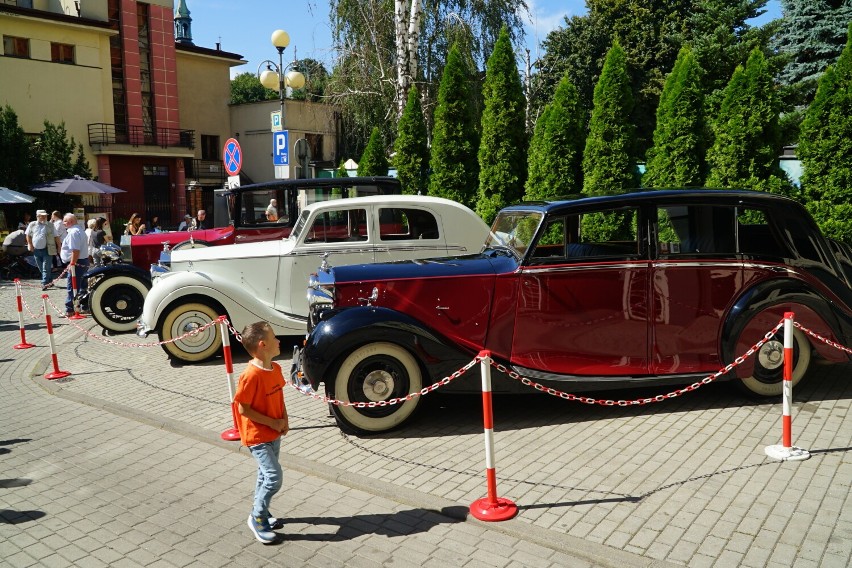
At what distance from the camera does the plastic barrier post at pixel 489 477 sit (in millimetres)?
4461

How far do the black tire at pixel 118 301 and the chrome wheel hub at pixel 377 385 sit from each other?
701 cm

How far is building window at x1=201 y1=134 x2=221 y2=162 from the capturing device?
1671 inches

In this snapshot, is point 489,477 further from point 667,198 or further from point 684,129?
point 684,129

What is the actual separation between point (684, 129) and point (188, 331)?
9.90m

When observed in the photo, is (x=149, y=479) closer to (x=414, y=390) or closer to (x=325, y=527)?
(x=325, y=527)

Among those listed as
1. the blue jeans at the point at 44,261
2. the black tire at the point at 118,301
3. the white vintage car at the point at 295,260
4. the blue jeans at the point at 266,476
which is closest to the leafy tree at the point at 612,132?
the white vintage car at the point at 295,260

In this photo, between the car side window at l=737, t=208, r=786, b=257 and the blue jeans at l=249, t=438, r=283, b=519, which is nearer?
the blue jeans at l=249, t=438, r=283, b=519

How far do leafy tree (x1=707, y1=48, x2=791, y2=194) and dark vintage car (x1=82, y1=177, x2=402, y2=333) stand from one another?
6.15 m

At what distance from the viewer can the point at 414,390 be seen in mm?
6105

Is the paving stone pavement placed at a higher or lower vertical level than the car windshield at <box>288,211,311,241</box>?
lower

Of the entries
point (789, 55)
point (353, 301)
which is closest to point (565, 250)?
point (353, 301)

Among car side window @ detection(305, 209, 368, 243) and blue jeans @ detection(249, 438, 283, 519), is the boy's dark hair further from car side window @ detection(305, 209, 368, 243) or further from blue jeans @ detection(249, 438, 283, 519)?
car side window @ detection(305, 209, 368, 243)

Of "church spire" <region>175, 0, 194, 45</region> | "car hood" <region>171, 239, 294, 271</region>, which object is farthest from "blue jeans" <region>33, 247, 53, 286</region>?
"church spire" <region>175, 0, 194, 45</region>

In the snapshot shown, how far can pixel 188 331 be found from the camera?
9211mm
